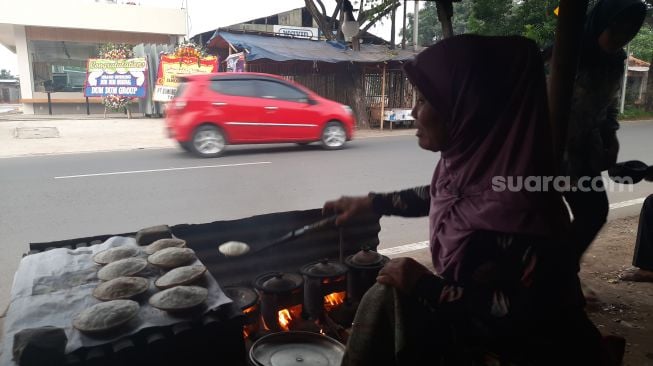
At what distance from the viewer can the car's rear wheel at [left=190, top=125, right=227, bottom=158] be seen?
9.00 meters

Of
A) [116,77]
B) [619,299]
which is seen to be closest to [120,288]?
[619,299]

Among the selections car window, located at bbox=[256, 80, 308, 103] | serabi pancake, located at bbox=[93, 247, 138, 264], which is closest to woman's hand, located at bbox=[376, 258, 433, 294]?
serabi pancake, located at bbox=[93, 247, 138, 264]

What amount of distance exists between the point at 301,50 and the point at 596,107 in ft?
40.3

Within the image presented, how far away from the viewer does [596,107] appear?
9.14 feet

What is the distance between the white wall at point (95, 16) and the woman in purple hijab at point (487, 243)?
21.8 meters

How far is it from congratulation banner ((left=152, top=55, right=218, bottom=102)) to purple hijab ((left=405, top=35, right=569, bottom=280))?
15.7 metres

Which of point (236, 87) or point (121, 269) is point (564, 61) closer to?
point (121, 269)

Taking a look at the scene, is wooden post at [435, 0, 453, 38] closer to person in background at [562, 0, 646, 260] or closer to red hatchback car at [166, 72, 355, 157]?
person in background at [562, 0, 646, 260]

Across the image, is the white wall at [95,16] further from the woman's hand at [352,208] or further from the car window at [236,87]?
the woman's hand at [352,208]

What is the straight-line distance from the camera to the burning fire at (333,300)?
2.81 meters

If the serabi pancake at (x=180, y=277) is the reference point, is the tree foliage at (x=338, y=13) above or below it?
above

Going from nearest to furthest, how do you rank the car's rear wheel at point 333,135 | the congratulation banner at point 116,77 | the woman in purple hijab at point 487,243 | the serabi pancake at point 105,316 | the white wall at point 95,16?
1. the woman in purple hijab at point 487,243
2. the serabi pancake at point 105,316
3. the car's rear wheel at point 333,135
4. the congratulation banner at point 116,77
5. the white wall at point 95,16

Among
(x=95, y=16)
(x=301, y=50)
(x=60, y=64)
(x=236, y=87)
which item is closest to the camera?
(x=236, y=87)

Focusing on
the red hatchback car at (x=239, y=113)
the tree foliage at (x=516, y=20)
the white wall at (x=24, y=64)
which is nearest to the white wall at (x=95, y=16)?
the white wall at (x=24, y=64)
